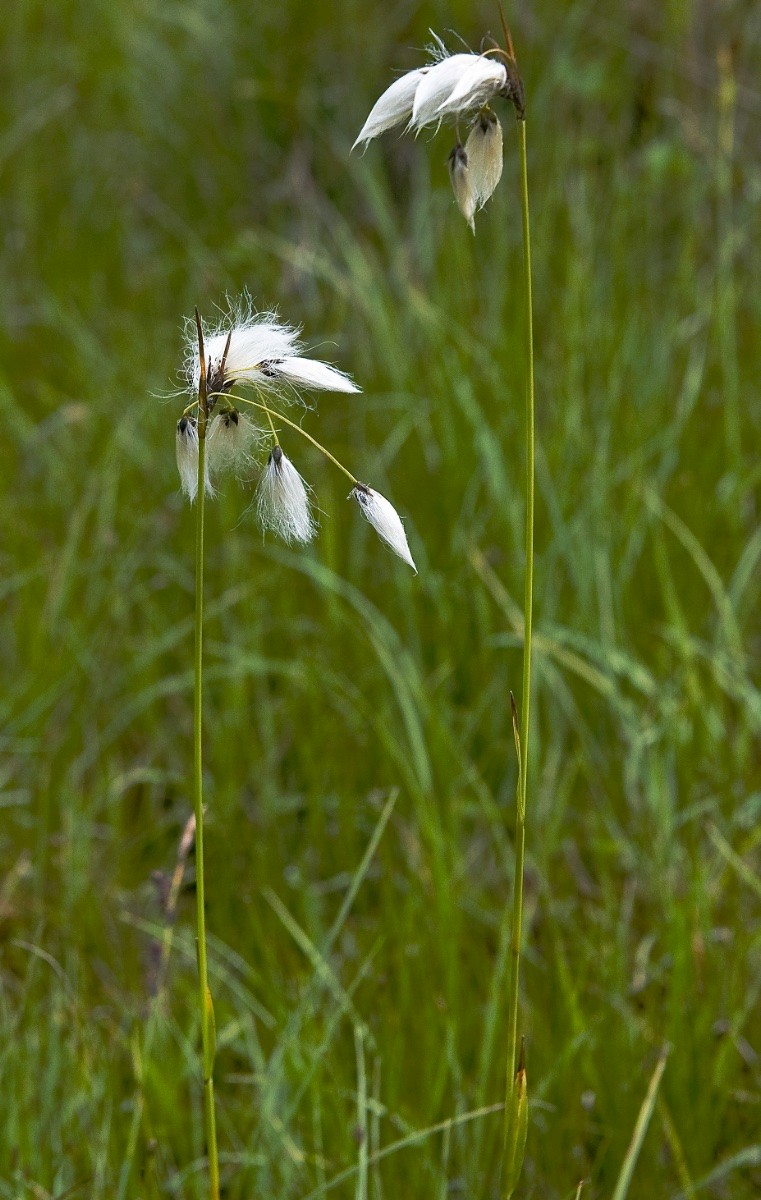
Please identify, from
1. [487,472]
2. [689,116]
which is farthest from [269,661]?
[689,116]

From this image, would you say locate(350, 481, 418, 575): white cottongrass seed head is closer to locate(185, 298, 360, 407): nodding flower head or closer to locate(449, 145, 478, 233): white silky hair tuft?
locate(185, 298, 360, 407): nodding flower head

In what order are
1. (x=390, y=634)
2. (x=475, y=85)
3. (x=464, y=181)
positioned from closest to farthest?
(x=475, y=85) < (x=464, y=181) < (x=390, y=634)

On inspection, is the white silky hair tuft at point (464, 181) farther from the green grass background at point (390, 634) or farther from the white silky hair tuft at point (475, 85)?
the green grass background at point (390, 634)

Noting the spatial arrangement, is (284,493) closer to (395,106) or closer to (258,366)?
(258,366)

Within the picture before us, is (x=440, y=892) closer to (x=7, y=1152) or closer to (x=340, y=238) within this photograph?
(x=7, y=1152)

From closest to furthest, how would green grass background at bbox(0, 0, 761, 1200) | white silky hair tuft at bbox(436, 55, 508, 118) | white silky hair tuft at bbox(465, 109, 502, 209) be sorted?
white silky hair tuft at bbox(436, 55, 508, 118), white silky hair tuft at bbox(465, 109, 502, 209), green grass background at bbox(0, 0, 761, 1200)

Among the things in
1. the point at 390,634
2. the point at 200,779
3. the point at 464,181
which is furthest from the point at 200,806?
the point at 390,634

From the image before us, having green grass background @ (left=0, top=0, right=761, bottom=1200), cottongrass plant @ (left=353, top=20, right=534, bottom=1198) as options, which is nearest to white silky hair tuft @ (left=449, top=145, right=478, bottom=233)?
cottongrass plant @ (left=353, top=20, right=534, bottom=1198)
